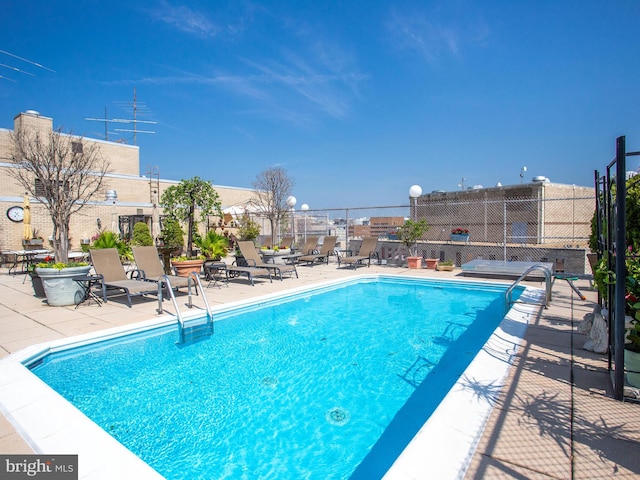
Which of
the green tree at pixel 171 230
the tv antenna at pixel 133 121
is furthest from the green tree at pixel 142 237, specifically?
the tv antenna at pixel 133 121

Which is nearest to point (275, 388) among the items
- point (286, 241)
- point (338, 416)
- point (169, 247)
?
point (338, 416)

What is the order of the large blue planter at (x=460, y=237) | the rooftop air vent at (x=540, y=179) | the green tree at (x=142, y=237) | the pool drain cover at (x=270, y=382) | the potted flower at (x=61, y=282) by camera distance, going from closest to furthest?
the pool drain cover at (x=270, y=382), the potted flower at (x=61, y=282), the green tree at (x=142, y=237), the large blue planter at (x=460, y=237), the rooftop air vent at (x=540, y=179)

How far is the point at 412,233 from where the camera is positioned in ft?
37.3

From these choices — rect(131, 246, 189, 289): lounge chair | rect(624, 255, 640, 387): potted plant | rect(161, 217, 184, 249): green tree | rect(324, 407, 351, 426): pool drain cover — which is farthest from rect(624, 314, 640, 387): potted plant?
rect(161, 217, 184, 249): green tree

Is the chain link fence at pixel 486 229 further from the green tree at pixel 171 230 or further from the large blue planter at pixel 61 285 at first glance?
the large blue planter at pixel 61 285

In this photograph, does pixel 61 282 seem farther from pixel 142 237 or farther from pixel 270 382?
pixel 142 237

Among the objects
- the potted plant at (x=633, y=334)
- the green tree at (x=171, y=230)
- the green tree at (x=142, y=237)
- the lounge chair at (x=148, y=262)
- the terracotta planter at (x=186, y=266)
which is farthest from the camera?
the green tree at (x=142, y=237)

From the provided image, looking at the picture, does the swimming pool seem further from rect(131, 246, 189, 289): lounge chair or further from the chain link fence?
the chain link fence

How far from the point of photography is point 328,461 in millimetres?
2842

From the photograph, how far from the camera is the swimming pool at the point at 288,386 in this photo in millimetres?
2941

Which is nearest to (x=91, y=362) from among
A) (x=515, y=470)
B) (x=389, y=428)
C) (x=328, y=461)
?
(x=328, y=461)

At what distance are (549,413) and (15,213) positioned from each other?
19.6 m

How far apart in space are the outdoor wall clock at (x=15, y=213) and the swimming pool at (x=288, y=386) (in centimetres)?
1451

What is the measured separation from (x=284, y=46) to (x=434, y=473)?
16.9 meters
